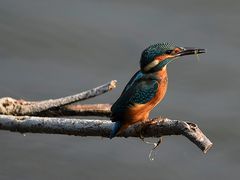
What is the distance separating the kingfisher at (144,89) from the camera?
396 centimetres

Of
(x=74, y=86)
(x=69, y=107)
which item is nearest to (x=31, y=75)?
(x=74, y=86)

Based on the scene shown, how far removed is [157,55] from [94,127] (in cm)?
47

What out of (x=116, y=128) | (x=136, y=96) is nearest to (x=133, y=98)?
(x=136, y=96)

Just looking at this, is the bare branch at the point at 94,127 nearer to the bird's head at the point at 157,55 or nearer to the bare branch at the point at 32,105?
the bird's head at the point at 157,55

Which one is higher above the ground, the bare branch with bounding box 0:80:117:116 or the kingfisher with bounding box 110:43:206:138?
the kingfisher with bounding box 110:43:206:138

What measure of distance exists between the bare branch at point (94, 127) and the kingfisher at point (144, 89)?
0.08 m

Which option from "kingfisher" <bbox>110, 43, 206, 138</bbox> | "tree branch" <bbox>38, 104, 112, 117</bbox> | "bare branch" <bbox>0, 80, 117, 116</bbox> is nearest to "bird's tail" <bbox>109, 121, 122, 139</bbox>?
"kingfisher" <bbox>110, 43, 206, 138</bbox>

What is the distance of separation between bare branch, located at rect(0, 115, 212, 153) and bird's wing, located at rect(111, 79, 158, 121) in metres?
0.12

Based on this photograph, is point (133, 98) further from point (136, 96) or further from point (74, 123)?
point (74, 123)

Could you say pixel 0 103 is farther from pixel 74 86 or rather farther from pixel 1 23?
pixel 1 23

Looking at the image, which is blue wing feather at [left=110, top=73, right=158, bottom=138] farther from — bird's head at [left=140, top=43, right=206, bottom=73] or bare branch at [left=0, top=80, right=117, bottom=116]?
bare branch at [left=0, top=80, right=117, bottom=116]

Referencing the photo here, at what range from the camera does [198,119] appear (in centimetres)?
575

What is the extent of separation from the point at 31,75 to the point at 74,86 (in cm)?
34

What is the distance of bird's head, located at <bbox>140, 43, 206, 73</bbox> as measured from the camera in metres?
4.01
